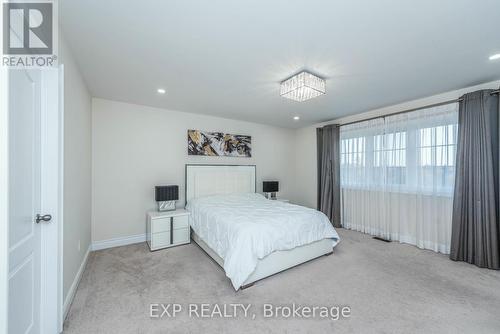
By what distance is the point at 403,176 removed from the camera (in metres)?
3.61

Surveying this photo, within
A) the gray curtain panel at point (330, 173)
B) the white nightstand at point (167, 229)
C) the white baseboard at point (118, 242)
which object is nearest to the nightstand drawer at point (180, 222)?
the white nightstand at point (167, 229)

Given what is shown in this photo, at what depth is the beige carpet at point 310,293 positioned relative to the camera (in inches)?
66.8

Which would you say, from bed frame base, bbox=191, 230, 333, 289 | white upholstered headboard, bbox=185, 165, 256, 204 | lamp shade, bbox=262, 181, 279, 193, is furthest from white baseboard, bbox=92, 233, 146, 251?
lamp shade, bbox=262, 181, 279, 193

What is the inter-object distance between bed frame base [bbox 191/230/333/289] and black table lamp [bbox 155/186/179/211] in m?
0.98

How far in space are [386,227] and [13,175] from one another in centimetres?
487

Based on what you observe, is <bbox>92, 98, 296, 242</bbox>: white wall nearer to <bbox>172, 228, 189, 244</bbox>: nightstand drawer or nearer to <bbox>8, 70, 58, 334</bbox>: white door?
<bbox>172, 228, 189, 244</bbox>: nightstand drawer

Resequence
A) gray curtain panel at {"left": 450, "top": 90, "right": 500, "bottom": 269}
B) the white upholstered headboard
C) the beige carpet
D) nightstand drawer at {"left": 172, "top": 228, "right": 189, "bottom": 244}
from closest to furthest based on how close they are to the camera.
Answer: the beige carpet, gray curtain panel at {"left": 450, "top": 90, "right": 500, "bottom": 269}, nightstand drawer at {"left": 172, "top": 228, "right": 189, "bottom": 244}, the white upholstered headboard

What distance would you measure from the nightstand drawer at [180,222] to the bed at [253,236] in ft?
0.29

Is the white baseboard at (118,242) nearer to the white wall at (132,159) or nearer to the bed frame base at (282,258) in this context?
the white wall at (132,159)

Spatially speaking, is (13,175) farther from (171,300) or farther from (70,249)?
(171,300)

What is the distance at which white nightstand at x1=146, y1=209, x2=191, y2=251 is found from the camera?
3.27m

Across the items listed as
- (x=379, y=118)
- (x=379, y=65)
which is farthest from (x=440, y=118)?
(x=379, y=65)

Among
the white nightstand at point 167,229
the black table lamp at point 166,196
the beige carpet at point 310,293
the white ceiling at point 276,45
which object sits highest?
the white ceiling at point 276,45

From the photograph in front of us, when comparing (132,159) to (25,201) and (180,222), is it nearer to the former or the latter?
(180,222)
